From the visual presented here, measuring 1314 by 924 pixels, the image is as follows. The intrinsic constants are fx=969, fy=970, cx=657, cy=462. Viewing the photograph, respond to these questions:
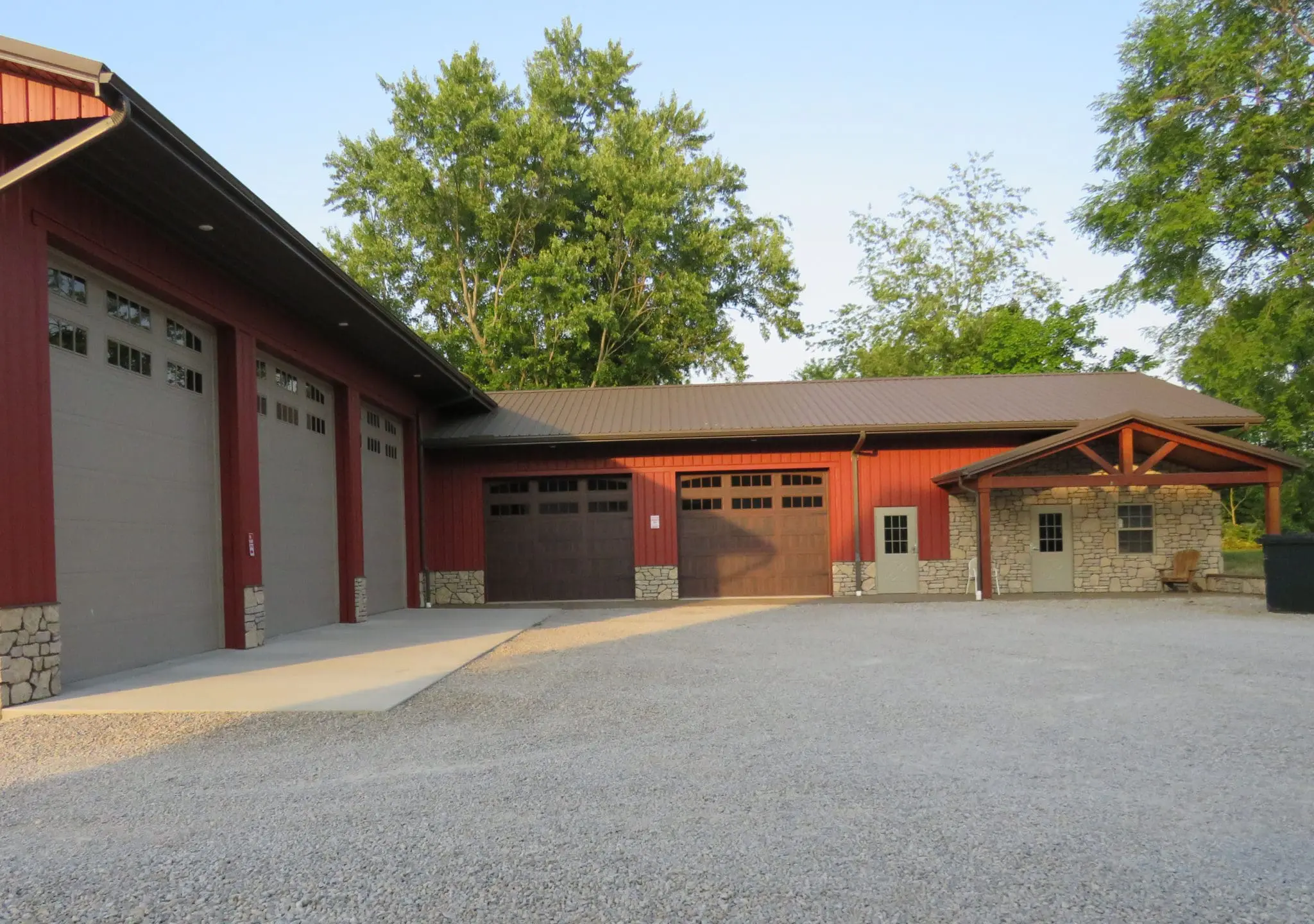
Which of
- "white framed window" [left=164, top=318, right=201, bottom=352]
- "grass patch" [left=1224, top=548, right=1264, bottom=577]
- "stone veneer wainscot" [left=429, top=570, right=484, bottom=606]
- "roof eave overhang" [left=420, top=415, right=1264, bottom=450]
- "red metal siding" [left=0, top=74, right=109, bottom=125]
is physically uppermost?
"red metal siding" [left=0, top=74, right=109, bottom=125]

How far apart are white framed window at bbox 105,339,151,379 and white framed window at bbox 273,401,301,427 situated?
288 centimetres

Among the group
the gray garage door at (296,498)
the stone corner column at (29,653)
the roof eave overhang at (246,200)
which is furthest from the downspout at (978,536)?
the stone corner column at (29,653)

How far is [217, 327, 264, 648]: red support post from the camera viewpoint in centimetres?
1099

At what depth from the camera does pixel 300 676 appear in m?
9.02

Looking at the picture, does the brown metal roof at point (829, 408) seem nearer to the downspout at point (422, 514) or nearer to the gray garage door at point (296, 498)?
the downspout at point (422, 514)

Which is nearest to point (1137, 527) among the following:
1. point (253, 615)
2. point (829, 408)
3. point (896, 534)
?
point (896, 534)

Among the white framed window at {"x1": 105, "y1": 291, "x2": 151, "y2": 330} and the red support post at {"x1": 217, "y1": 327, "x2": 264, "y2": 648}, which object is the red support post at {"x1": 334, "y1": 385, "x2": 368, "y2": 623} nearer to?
the red support post at {"x1": 217, "y1": 327, "x2": 264, "y2": 648}

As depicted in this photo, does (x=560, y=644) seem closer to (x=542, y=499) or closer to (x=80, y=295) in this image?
(x=80, y=295)

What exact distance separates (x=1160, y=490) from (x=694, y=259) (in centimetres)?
1841

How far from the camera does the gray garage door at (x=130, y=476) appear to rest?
8352 millimetres

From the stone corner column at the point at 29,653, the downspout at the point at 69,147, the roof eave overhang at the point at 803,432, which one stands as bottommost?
the stone corner column at the point at 29,653

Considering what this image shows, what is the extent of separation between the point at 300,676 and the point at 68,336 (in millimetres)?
3624

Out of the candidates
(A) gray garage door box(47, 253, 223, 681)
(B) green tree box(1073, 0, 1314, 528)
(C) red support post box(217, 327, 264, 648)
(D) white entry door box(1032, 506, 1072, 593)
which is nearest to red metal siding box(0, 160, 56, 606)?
(A) gray garage door box(47, 253, 223, 681)

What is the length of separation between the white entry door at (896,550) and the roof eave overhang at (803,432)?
1573 millimetres
